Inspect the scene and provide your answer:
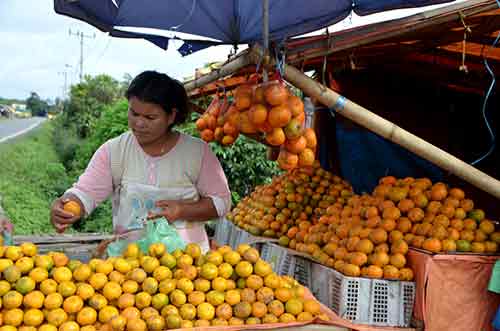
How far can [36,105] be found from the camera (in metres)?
87.4

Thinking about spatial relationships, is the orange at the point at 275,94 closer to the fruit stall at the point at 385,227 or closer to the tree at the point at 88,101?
the fruit stall at the point at 385,227

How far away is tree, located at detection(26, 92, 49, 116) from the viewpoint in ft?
285

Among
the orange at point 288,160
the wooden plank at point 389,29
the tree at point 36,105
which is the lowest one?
the orange at point 288,160

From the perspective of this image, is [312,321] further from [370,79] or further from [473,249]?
[370,79]

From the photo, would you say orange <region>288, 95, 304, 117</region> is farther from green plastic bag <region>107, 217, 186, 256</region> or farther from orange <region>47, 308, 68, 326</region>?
orange <region>47, 308, 68, 326</region>

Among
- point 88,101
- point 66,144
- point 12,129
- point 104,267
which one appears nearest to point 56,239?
point 104,267

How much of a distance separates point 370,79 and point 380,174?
1010mm

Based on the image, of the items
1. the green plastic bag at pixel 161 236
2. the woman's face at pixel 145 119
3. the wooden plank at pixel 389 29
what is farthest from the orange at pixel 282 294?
the wooden plank at pixel 389 29

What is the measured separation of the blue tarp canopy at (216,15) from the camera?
289 cm

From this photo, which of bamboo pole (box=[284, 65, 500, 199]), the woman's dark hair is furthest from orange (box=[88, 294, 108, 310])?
bamboo pole (box=[284, 65, 500, 199])

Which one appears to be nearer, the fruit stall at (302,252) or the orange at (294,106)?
the fruit stall at (302,252)

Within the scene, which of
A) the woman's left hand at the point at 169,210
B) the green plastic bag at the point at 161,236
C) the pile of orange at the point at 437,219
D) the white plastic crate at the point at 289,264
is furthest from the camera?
the white plastic crate at the point at 289,264

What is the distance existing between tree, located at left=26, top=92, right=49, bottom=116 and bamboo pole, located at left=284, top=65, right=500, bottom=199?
301ft

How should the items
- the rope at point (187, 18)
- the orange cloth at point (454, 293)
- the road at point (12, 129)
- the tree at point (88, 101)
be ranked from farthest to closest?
the road at point (12, 129), the tree at point (88, 101), the rope at point (187, 18), the orange cloth at point (454, 293)
